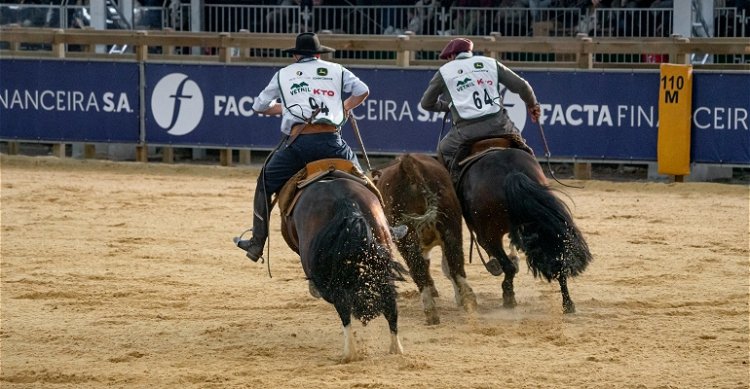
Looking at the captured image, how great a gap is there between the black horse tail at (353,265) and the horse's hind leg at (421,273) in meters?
1.24

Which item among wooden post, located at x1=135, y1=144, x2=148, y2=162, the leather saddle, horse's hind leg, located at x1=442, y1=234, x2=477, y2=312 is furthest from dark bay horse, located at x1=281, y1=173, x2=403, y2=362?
wooden post, located at x1=135, y1=144, x2=148, y2=162

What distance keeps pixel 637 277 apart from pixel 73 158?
35.5ft

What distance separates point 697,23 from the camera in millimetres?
19109

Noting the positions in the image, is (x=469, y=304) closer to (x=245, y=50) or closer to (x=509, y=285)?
(x=509, y=285)

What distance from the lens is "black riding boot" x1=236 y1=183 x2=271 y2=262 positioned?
30.1 ft

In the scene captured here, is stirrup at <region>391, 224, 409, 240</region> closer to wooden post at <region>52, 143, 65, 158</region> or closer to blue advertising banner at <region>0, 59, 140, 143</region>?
blue advertising banner at <region>0, 59, 140, 143</region>

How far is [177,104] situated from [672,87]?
7.21 meters

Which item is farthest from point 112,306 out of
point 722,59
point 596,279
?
point 722,59

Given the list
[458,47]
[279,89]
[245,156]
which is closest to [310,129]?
[279,89]

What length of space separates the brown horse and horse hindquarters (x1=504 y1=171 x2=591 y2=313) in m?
0.47

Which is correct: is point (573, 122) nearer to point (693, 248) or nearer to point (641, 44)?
point (641, 44)

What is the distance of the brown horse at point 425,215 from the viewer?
30.7ft

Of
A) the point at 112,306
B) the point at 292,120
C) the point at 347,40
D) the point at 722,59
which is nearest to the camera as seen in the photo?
the point at 292,120

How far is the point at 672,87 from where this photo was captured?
52.7 ft
